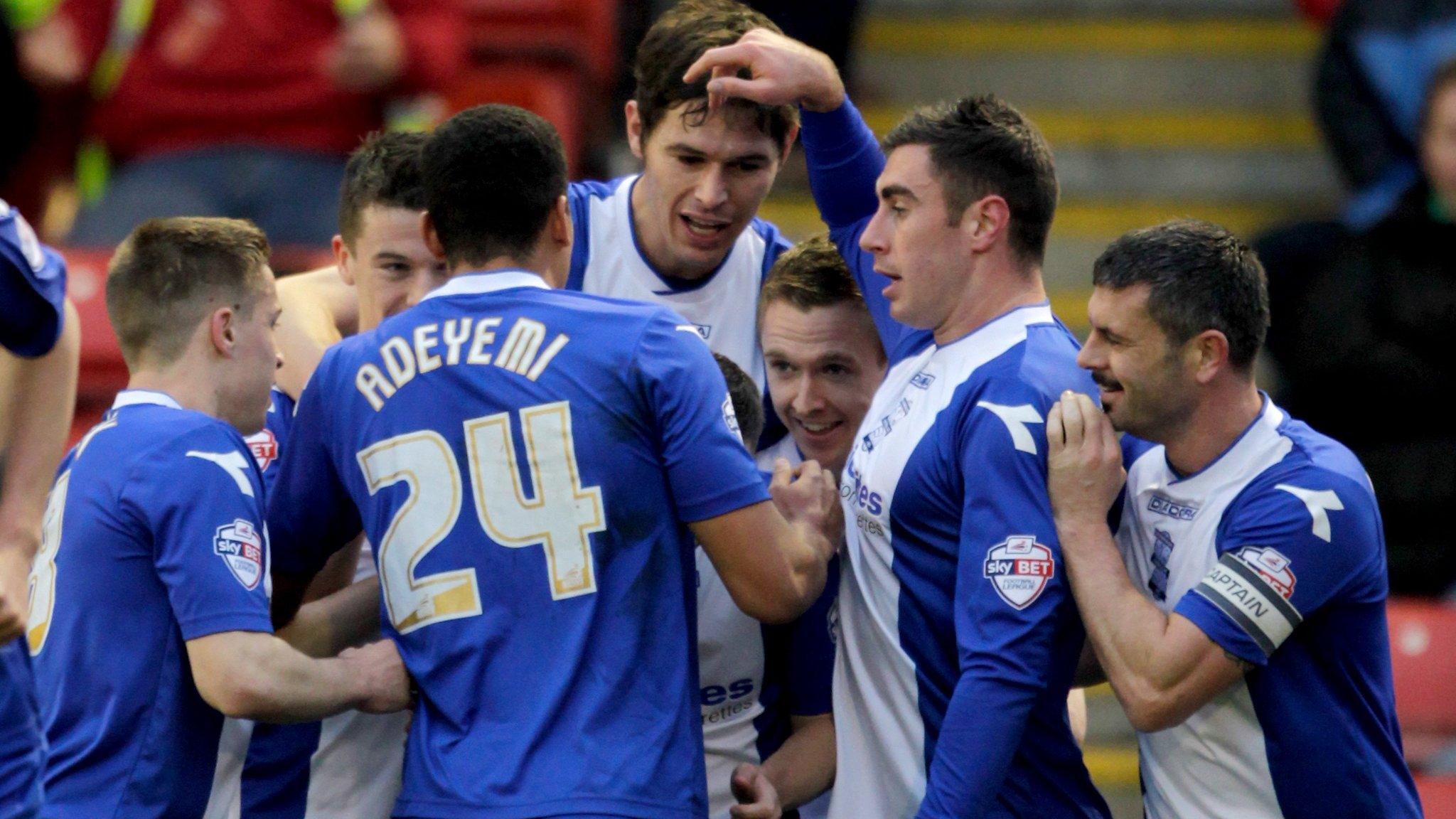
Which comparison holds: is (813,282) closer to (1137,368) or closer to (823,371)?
(823,371)

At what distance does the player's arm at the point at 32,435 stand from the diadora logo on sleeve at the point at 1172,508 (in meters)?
2.07

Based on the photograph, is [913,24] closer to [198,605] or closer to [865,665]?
[865,665]

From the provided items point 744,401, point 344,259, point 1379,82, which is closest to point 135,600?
point 344,259

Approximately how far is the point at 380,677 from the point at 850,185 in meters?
1.56

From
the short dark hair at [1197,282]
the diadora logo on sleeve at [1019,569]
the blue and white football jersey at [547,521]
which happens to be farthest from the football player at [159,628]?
the short dark hair at [1197,282]

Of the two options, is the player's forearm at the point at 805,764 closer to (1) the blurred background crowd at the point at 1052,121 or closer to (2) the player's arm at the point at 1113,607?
(2) the player's arm at the point at 1113,607

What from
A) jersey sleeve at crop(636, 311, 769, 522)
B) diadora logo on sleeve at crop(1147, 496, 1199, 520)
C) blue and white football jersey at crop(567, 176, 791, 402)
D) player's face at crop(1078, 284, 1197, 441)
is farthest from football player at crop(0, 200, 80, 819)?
diadora logo on sleeve at crop(1147, 496, 1199, 520)

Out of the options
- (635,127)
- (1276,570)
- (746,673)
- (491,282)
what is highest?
(635,127)

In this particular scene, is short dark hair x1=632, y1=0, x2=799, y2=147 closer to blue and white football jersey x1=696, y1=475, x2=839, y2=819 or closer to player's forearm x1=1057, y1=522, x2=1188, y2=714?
blue and white football jersey x1=696, y1=475, x2=839, y2=819

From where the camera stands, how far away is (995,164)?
3.49 m

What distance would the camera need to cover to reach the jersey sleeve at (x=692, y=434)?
308 cm

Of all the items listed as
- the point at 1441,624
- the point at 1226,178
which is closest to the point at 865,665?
the point at 1441,624

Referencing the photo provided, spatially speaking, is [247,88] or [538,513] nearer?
[538,513]

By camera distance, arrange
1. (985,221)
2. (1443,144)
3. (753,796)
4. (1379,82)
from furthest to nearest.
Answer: (1379,82) → (1443,144) → (753,796) → (985,221)
